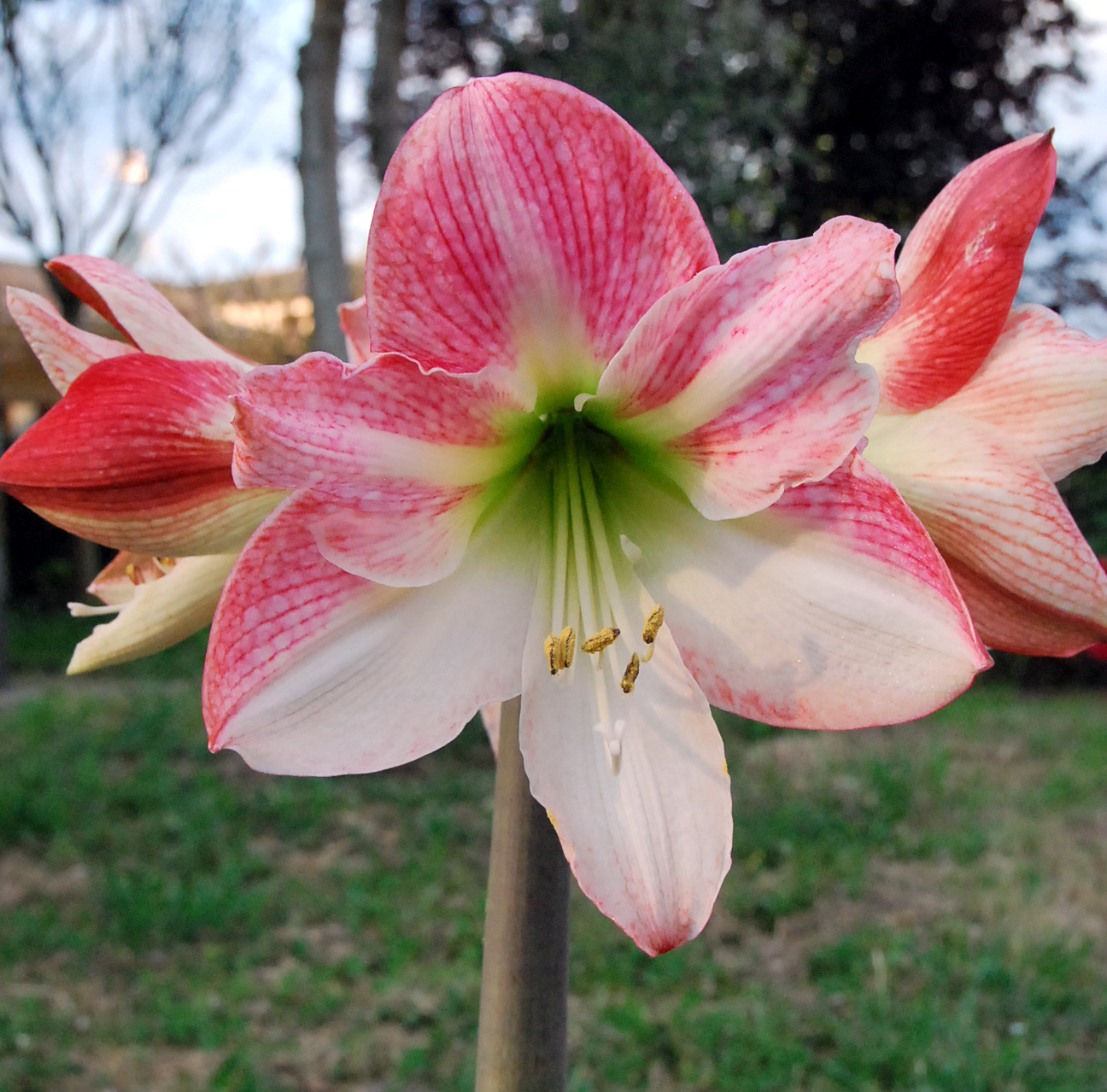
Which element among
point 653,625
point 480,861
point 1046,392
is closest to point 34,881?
point 480,861

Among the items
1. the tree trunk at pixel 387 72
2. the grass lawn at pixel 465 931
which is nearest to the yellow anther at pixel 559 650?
the grass lawn at pixel 465 931

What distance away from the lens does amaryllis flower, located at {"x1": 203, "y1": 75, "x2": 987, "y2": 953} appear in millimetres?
352

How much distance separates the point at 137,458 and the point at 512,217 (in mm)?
152

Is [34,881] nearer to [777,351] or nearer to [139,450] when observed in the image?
[139,450]

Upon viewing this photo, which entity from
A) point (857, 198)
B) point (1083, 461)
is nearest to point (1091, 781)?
point (1083, 461)

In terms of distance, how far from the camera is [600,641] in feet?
1.37

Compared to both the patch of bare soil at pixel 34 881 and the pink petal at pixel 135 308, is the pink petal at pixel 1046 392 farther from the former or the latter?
the patch of bare soil at pixel 34 881

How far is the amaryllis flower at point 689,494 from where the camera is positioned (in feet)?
1.15

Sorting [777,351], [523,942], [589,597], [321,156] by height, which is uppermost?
[777,351]

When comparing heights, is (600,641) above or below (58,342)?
below

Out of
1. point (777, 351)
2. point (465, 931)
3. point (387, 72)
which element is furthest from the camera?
point (387, 72)

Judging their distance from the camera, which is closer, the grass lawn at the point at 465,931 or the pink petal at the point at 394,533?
the pink petal at the point at 394,533

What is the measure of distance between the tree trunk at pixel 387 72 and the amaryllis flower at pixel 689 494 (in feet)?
13.0

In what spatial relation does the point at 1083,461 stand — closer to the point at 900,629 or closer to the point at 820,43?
the point at 900,629
